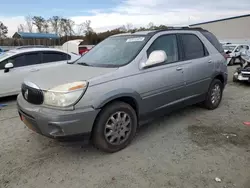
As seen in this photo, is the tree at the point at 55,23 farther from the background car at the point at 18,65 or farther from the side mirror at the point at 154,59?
A: the side mirror at the point at 154,59

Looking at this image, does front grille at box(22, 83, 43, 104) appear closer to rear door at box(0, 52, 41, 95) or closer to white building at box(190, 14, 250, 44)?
rear door at box(0, 52, 41, 95)

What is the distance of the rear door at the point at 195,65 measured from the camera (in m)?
4.59

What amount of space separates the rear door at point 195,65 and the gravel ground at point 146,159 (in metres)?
0.70

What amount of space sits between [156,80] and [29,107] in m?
1.95

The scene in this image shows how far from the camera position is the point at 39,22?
4003cm

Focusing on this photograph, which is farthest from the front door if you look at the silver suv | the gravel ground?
the gravel ground

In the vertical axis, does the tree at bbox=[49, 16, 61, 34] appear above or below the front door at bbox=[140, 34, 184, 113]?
above

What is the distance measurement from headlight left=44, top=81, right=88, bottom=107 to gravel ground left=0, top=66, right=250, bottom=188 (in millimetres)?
575

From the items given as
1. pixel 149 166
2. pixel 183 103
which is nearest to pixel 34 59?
pixel 183 103

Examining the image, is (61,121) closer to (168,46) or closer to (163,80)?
(163,80)

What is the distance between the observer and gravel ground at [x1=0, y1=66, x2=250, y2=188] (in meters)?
2.92

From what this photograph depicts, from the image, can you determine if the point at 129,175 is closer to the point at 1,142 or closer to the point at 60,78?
the point at 60,78

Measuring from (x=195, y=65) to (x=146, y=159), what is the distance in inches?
88.3

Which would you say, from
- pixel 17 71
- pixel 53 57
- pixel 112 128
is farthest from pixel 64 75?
pixel 53 57
